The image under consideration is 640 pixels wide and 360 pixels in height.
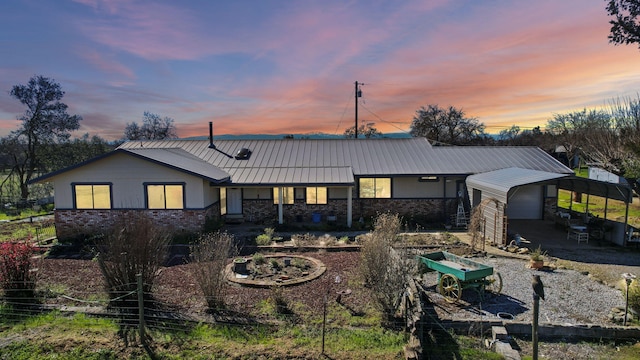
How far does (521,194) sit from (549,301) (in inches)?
434

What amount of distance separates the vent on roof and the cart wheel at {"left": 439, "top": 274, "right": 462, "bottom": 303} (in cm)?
1469

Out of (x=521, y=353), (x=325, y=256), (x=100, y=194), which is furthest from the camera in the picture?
(x=100, y=194)

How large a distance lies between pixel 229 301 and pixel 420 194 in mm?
12694

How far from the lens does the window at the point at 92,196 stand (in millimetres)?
16250

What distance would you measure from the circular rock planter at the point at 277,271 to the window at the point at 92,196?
8.63m

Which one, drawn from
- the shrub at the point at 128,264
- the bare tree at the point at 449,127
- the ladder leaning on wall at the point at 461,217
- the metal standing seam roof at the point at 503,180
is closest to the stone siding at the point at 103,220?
the shrub at the point at 128,264

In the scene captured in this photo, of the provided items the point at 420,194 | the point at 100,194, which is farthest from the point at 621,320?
the point at 100,194

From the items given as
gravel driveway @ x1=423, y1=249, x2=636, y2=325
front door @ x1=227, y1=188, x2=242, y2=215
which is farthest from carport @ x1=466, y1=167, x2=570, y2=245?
front door @ x1=227, y1=188, x2=242, y2=215

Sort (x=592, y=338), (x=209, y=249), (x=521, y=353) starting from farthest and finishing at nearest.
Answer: (x=209, y=249)
(x=592, y=338)
(x=521, y=353)

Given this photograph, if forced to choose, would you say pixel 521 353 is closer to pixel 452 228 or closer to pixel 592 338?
pixel 592 338

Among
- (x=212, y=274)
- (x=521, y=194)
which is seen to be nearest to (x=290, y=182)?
(x=212, y=274)

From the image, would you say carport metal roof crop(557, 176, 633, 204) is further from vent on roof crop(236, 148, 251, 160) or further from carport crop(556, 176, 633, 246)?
vent on roof crop(236, 148, 251, 160)

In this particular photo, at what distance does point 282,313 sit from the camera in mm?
7980

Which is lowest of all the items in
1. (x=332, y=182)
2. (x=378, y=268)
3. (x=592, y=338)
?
(x=592, y=338)
